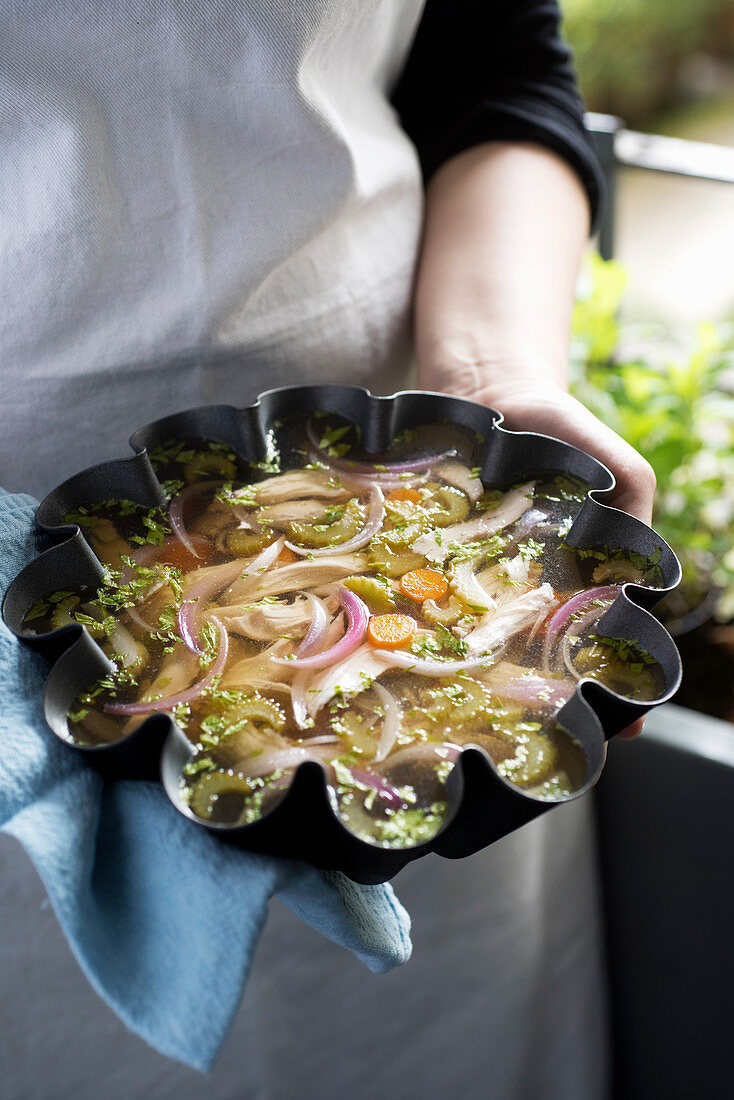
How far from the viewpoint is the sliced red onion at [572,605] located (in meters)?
0.63

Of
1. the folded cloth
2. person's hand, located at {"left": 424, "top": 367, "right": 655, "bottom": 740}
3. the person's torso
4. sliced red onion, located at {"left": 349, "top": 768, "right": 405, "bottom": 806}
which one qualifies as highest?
the person's torso

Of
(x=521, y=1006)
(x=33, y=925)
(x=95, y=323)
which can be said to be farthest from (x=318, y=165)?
(x=521, y=1006)

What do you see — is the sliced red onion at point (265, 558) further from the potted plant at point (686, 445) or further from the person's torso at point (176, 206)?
the potted plant at point (686, 445)

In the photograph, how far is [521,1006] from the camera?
1.19 metres

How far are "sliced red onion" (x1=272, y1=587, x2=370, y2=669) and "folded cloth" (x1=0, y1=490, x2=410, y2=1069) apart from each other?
0.13 meters

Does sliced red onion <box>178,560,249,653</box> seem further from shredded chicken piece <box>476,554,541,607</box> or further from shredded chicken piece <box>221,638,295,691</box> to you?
shredded chicken piece <box>476,554,541,607</box>

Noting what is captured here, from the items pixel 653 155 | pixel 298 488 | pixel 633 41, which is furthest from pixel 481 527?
pixel 633 41

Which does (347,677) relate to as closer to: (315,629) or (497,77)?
(315,629)

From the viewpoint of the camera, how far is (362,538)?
2.33 ft

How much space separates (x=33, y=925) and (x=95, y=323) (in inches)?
23.7

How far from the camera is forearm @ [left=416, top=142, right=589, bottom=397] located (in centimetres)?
91

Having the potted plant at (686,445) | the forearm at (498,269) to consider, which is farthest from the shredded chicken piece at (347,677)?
the potted plant at (686,445)

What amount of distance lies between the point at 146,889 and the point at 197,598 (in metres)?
0.21

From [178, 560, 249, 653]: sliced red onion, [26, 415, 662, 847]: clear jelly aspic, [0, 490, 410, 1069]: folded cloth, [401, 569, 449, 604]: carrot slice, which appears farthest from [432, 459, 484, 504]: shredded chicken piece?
[0, 490, 410, 1069]: folded cloth
